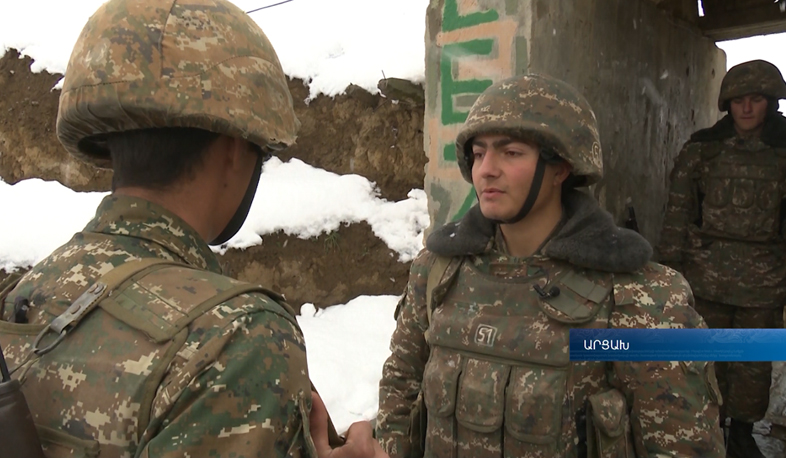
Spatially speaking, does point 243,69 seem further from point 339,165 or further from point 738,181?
point 339,165

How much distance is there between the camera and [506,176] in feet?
5.98

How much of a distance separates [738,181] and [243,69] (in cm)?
331

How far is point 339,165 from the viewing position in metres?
7.41

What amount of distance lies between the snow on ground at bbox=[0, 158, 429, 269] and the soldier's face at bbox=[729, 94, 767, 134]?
11.5ft

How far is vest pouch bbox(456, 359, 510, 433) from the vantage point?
167cm

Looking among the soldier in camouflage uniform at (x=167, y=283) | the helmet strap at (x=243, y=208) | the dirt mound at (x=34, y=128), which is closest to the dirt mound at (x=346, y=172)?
the dirt mound at (x=34, y=128)

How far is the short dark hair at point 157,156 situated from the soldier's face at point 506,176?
102 centimetres

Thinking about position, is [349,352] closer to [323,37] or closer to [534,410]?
[534,410]

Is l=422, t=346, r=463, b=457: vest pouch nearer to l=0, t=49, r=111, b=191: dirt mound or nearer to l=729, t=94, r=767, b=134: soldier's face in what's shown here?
l=729, t=94, r=767, b=134: soldier's face

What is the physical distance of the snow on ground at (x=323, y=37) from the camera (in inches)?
283

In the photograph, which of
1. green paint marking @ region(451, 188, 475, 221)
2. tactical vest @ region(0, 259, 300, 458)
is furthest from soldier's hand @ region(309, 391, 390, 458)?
green paint marking @ region(451, 188, 475, 221)

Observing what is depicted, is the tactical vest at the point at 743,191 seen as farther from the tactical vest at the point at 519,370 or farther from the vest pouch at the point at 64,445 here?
the vest pouch at the point at 64,445

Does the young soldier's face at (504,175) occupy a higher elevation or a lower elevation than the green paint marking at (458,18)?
lower

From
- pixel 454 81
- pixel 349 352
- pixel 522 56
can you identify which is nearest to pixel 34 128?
pixel 349 352
